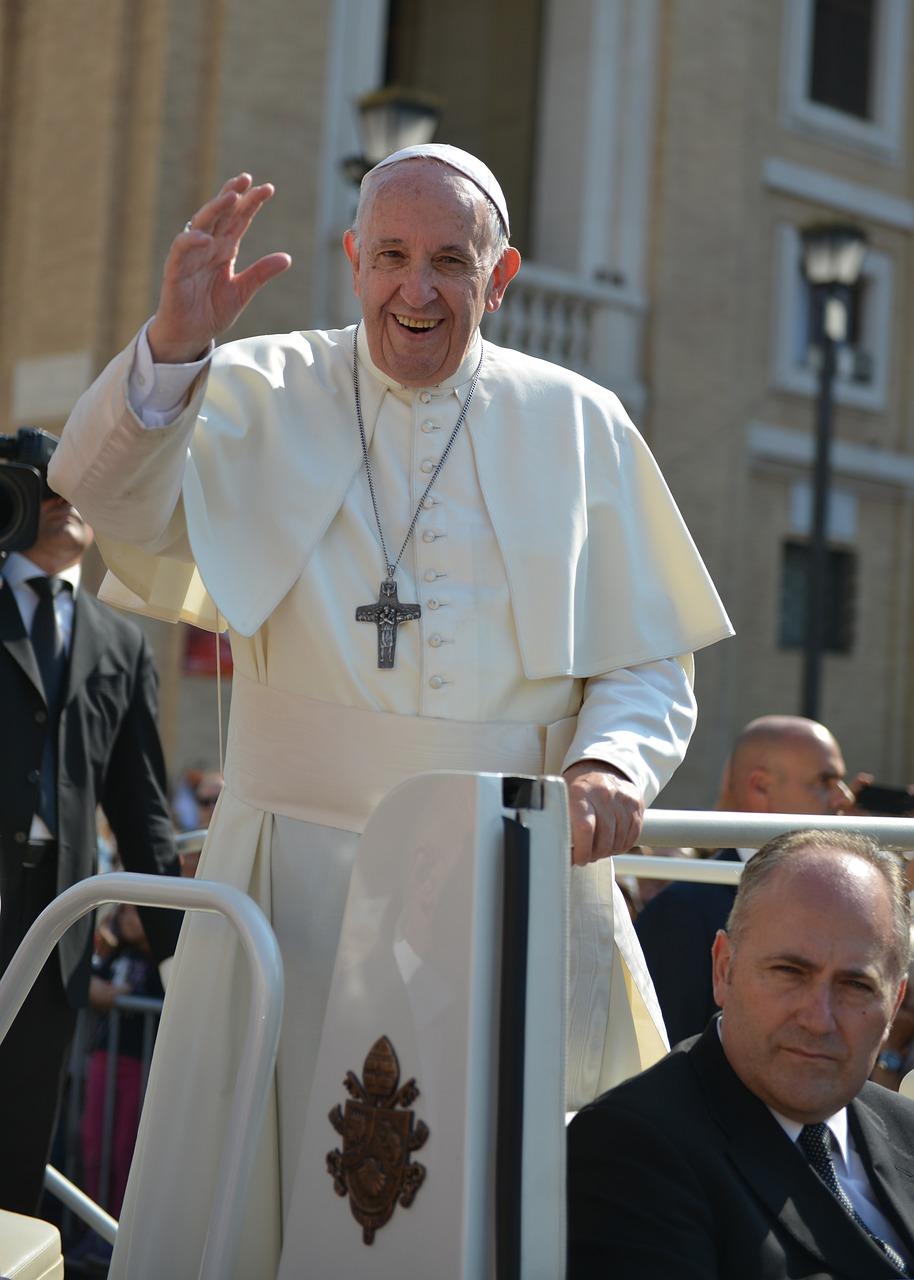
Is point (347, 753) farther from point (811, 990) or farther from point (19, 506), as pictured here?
point (19, 506)

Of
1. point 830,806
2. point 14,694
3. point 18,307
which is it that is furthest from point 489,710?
point 18,307

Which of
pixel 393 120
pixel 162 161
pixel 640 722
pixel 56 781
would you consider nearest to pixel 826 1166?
pixel 640 722

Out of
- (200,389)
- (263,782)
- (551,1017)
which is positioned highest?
A: (200,389)

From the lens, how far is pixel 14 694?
4.47 metres

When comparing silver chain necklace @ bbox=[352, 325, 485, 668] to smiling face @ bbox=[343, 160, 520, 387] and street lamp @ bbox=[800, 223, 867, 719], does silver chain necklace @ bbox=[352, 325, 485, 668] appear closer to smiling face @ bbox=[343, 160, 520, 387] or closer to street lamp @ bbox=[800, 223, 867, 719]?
smiling face @ bbox=[343, 160, 520, 387]

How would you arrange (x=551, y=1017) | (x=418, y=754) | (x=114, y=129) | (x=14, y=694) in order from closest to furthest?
(x=551, y=1017) → (x=418, y=754) → (x=14, y=694) → (x=114, y=129)

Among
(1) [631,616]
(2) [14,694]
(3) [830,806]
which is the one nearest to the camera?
(1) [631,616]

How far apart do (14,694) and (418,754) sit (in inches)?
79.6

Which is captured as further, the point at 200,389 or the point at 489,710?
the point at 489,710

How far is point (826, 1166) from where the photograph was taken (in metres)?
2.58

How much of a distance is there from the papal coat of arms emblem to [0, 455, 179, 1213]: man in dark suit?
86.6 inches

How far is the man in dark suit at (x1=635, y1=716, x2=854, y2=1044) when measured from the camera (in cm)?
395

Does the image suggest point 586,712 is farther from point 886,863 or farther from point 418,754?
point 886,863

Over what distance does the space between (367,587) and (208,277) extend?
578mm
